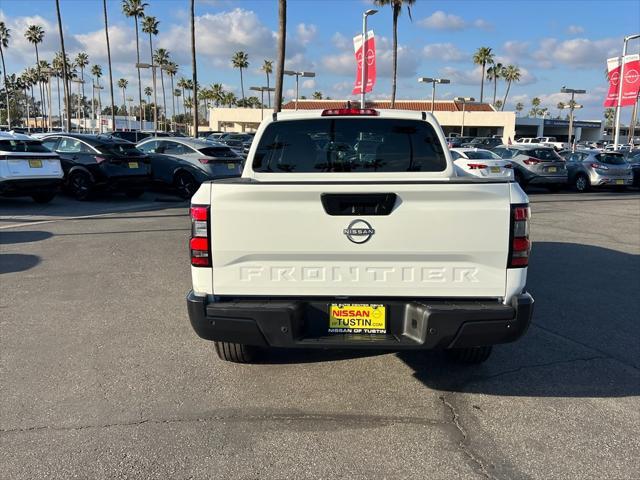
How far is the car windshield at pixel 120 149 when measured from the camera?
14000mm

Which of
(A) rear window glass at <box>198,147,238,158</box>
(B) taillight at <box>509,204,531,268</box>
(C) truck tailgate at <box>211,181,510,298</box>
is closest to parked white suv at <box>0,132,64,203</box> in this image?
(A) rear window glass at <box>198,147,238,158</box>

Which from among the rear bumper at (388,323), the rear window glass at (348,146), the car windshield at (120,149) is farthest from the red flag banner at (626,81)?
the rear bumper at (388,323)

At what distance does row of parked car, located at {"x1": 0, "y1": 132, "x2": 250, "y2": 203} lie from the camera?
12141 millimetres

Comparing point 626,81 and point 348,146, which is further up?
point 626,81

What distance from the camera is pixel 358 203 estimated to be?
11.0 feet

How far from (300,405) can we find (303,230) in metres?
1.23

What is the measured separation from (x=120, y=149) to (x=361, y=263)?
1229cm

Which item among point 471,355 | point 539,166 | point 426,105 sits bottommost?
point 471,355

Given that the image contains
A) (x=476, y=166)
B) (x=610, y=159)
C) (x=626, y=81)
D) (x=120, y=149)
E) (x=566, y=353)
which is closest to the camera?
(x=566, y=353)

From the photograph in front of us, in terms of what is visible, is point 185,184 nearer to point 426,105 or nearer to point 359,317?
point 359,317

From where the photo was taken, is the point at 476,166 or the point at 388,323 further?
the point at 476,166

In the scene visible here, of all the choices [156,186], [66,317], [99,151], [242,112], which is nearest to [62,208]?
[99,151]

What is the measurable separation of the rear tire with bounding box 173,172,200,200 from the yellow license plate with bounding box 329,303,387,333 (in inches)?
479

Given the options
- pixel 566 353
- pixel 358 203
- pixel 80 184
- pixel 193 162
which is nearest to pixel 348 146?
pixel 358 203
